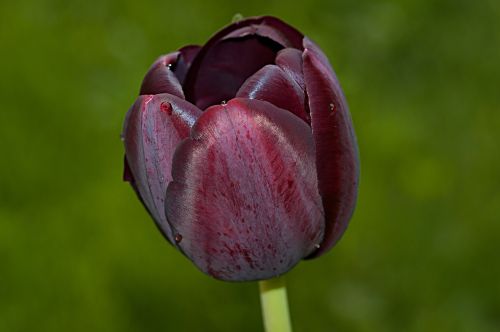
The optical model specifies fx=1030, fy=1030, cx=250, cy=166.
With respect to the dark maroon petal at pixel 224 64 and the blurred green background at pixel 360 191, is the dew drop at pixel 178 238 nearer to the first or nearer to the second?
the dark maroon petal at pixel 224 64

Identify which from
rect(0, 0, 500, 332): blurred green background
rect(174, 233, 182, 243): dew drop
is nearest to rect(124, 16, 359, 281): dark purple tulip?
rect(174, 233, 182, 243): dew drop

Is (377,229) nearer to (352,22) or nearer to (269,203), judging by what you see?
(352,22)

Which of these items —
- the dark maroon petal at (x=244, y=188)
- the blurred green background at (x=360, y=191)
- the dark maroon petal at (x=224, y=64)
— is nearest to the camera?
the dark maroon petal at (x=244, y=188)

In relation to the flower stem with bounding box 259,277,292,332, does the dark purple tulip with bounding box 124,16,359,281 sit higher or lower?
higher

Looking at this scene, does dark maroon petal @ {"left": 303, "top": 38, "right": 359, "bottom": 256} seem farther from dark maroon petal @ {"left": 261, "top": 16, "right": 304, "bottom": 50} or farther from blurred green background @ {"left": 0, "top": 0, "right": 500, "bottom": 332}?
blurred green background @ {"left": 0, "top": 0, "right": 500, "bottom": 332}

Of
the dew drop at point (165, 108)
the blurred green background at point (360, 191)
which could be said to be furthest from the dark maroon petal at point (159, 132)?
the blurred green background at point (360, 191)

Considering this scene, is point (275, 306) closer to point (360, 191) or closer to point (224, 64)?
point (224, 64)
